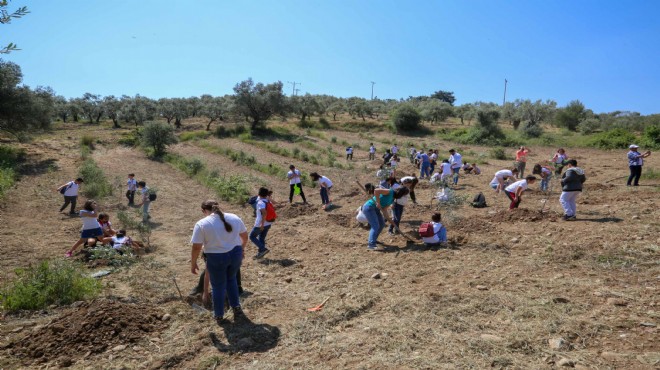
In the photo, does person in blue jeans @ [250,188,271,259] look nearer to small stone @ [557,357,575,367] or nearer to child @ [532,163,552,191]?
small stone @ [557,357,575,367]

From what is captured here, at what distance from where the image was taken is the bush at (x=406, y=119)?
41756mm

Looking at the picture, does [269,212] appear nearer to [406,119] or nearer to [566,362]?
[566,362]

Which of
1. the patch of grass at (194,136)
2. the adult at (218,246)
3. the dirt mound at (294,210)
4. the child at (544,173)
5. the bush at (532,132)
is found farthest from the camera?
the patch of grass at (194,136)

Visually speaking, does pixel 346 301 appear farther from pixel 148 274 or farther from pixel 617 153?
pixel 617 153

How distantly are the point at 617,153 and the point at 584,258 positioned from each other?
23.7 metres

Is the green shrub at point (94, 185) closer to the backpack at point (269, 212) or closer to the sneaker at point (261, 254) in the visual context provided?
the sneaker at point (261, 254)

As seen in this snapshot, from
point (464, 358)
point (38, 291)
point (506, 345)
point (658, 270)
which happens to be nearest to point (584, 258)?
point (658, 270)

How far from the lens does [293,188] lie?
42.2 ft

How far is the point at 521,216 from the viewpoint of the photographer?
29.5 feet

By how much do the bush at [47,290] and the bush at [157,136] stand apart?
21.8 metres

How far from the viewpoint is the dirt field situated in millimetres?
3912

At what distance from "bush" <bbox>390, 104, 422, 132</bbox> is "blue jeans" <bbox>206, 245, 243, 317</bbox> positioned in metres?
38.8

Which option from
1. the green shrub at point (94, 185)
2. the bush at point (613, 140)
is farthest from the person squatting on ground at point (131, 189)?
the bush at point (613, 140)

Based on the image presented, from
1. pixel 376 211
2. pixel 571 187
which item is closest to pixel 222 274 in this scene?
pixel 376 211
